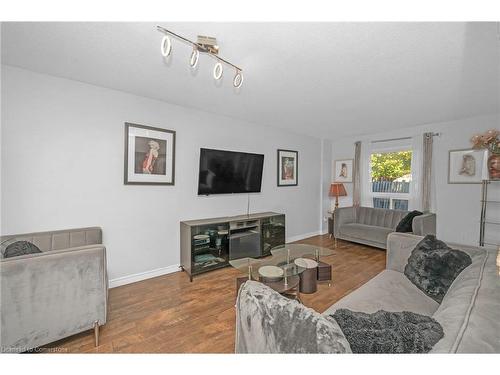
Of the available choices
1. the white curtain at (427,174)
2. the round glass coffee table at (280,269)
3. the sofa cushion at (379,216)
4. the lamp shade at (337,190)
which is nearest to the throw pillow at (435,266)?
the round glass coffee table at (280,269)

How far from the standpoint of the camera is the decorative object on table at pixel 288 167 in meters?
4.55

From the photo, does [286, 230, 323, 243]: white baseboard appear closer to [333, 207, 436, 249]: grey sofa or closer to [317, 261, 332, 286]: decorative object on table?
[333, 207, 436, 249]: grey sofa

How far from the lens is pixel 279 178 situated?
454 centimetres

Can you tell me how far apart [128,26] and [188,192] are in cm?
212

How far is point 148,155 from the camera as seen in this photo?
2.88 metres

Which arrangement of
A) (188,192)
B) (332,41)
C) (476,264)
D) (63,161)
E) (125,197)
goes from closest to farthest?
(476,264)
(332,41)
(63,161)
(125,197)
(188,192)

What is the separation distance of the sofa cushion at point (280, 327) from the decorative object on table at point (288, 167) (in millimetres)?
3645

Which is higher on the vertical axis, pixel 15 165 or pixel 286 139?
pixel 286 139

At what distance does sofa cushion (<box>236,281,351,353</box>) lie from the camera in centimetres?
72

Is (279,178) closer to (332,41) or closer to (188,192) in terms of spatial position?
(188,192)

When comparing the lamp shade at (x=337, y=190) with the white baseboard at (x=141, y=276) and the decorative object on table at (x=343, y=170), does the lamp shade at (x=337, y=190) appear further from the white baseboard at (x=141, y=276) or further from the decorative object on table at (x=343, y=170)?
the white baseboard at (x=141, y=276)

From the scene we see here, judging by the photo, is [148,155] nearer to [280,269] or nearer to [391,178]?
[280,269]
